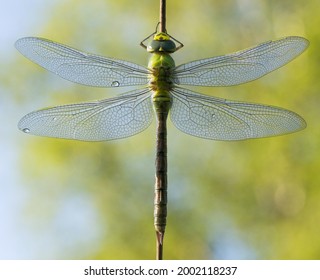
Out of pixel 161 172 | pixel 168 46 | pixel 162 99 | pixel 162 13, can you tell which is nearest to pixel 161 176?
pixel 161 172

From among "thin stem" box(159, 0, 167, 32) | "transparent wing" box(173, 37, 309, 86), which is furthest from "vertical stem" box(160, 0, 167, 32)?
"transparent wing" box(173, 37, 309, 86)

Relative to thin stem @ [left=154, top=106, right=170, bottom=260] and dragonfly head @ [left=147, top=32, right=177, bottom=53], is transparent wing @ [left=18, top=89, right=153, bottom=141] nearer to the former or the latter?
thin stem @ [left=154, top=106, right=170, bottom=260]

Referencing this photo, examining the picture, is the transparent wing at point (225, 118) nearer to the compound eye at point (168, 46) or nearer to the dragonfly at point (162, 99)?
the dragonfly at point (162, 99)

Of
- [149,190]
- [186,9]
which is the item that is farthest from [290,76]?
[149,190]

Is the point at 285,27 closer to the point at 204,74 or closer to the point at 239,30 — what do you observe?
the point at 239,30

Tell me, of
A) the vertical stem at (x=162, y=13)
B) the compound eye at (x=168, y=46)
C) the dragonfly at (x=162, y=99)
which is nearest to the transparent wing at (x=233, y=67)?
the dragonfly at (x=162, y=99)

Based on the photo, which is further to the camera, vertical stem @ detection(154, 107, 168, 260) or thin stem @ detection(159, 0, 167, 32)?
vertical stem @ detection(154, 107, 168, 260)
